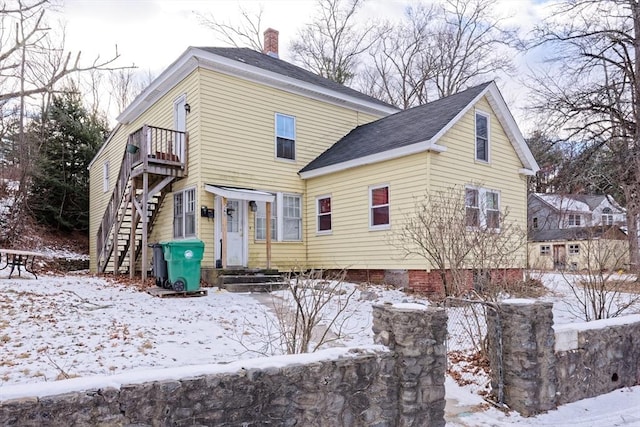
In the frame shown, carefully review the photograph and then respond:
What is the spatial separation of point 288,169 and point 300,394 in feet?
Result: 35.6

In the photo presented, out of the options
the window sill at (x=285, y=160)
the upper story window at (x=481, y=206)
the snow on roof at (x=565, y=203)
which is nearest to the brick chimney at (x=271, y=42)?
the window sill at (x=285, y=160)

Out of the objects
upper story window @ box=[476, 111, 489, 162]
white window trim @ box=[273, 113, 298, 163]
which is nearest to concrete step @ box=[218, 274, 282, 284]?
white window trim @ box=[273, 113, 298, 163]

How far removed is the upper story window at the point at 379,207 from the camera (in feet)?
38.6

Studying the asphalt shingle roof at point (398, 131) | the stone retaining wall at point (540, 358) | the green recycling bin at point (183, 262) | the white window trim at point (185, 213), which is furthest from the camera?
the white window trim at point (185, 213)

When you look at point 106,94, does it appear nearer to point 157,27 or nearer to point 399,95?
point 157,27

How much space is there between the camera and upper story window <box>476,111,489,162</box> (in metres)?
12.4

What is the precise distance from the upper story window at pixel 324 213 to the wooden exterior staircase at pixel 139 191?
3.91 meters

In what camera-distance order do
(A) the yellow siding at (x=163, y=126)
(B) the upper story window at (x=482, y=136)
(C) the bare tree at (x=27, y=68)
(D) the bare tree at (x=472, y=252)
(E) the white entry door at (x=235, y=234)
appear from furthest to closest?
(B) the upper story window at (x=482, y=136)
(E) the white entry door at (x=235, y=234)
(A) the yellow siding at (x=163, y=126)
(C) the bare tree at (x=27, y=68)
(D) the bare tree at (x=472, y=252)

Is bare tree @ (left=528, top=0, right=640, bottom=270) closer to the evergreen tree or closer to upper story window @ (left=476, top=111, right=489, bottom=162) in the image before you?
upper story window @ (left=476, top=111, right=489, bottom=162)

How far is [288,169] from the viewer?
1374 cm

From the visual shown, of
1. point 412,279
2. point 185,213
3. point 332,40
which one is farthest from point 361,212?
point 332,40

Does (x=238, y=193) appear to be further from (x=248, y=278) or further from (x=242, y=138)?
(x=248, y=278)

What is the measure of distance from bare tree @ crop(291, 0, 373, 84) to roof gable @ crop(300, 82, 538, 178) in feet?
45.8

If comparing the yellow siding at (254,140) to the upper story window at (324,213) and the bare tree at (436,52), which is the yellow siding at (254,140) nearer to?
the upper story window at (324,213)
